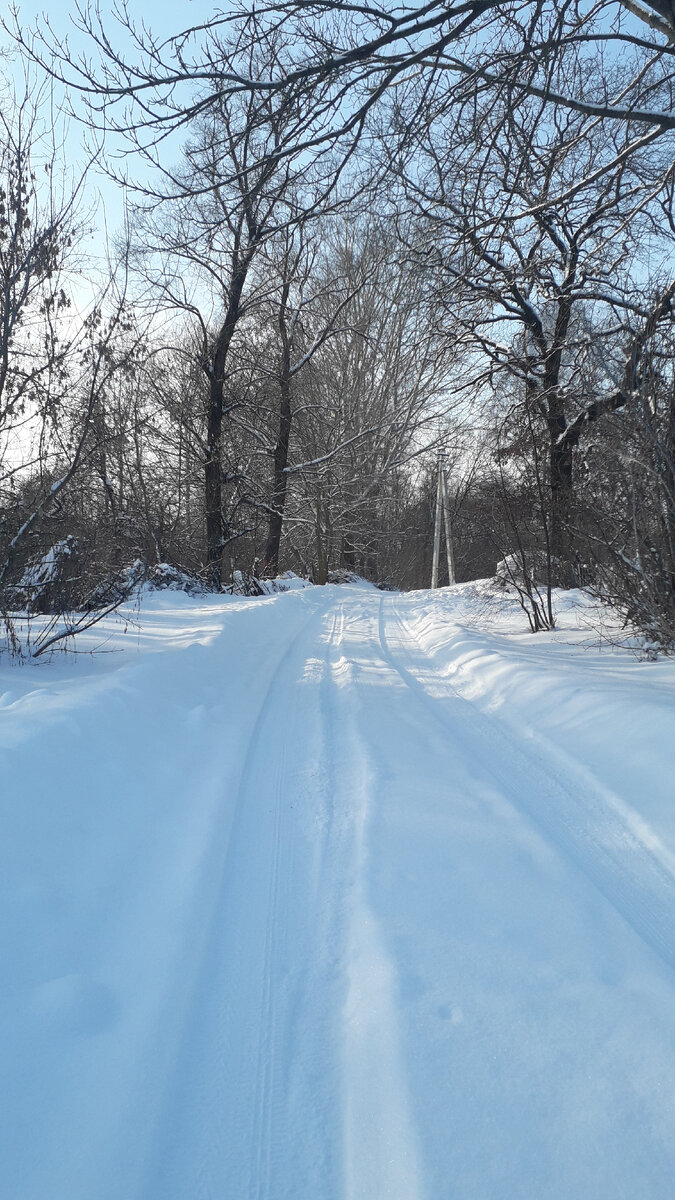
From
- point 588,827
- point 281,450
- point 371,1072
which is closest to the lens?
point 371,1072

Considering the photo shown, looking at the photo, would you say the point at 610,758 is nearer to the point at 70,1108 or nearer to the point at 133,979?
the point at 133,979

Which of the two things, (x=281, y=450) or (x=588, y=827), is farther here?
(x=281, y=450)

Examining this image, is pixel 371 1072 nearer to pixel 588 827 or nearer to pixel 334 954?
pixel 334 954

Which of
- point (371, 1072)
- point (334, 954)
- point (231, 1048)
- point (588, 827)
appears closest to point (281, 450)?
point (588, 827)

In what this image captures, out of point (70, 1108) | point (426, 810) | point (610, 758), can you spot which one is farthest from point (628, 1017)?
point (610, 758)

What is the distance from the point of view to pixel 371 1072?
69.1 inches

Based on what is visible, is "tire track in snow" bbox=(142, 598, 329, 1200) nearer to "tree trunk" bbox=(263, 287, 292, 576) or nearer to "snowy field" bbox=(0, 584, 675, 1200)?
"snowy field" bbox=(0, 584, 675, 1200)

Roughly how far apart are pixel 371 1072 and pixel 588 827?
1.86 metres

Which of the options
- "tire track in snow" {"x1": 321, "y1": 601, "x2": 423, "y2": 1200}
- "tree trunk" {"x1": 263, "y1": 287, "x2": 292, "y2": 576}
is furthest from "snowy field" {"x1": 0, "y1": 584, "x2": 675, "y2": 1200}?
"tree trunk" {"x1": 263, "y1": 287, "x2": 292, "y2": 576}

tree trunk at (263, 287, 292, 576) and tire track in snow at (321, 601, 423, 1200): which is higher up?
tree trunk at (263, 287, 292, 576)

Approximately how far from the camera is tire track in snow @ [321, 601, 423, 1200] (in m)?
1.48

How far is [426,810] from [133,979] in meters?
1.74

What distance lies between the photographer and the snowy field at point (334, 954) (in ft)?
5.07

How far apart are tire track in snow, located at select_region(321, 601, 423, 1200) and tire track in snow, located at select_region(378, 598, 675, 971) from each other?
1.04m
